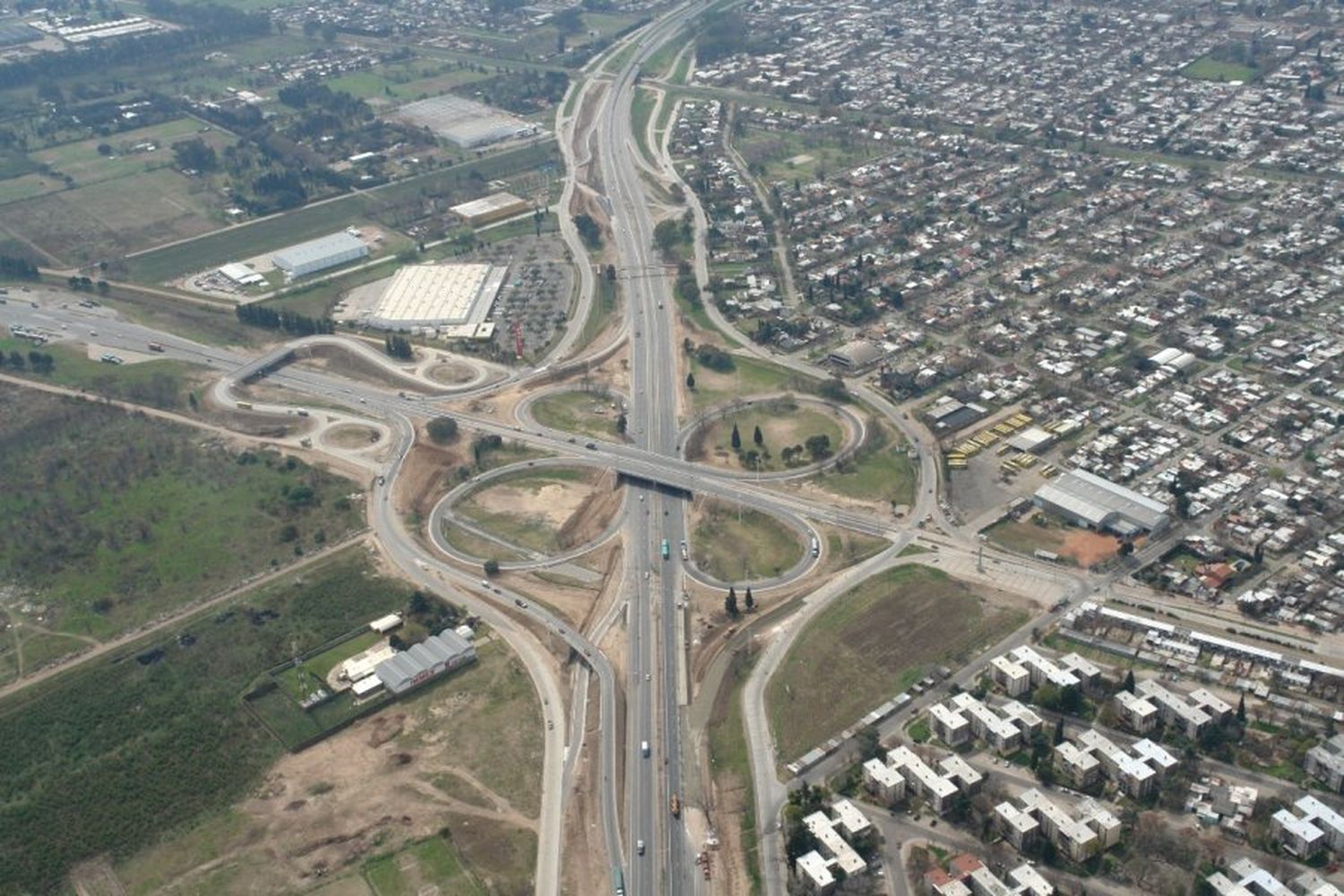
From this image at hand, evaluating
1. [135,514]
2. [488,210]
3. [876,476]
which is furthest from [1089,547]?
[488,210]

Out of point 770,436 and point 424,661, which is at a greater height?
point 770,436

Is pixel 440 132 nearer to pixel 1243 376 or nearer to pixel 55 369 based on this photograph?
pixel 55 369

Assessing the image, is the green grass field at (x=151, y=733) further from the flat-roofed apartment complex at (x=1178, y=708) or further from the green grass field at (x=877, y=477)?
the flat-roofed apartment complex at (x=1178, y=708)

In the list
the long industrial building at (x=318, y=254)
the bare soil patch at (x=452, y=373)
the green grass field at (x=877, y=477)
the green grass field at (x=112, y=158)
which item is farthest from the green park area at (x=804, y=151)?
the green grass field at (x=112, y=158)

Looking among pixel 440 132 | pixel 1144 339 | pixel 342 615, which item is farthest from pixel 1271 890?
pixel 440 132

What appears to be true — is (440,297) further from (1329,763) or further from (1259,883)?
(1259,883)

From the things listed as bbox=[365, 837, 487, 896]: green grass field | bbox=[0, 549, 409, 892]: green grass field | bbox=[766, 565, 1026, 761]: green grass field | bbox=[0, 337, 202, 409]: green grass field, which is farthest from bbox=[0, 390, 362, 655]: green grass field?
bbox=[766, 565, 1026, 761]: green grass field

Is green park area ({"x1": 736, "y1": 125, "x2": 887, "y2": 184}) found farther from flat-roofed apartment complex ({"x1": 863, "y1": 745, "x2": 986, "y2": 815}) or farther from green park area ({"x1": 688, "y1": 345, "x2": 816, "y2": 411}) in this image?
flat-roofed apartment complex ({"x1": 863, "y1": 745, "x2": 986, "y2": 815})
